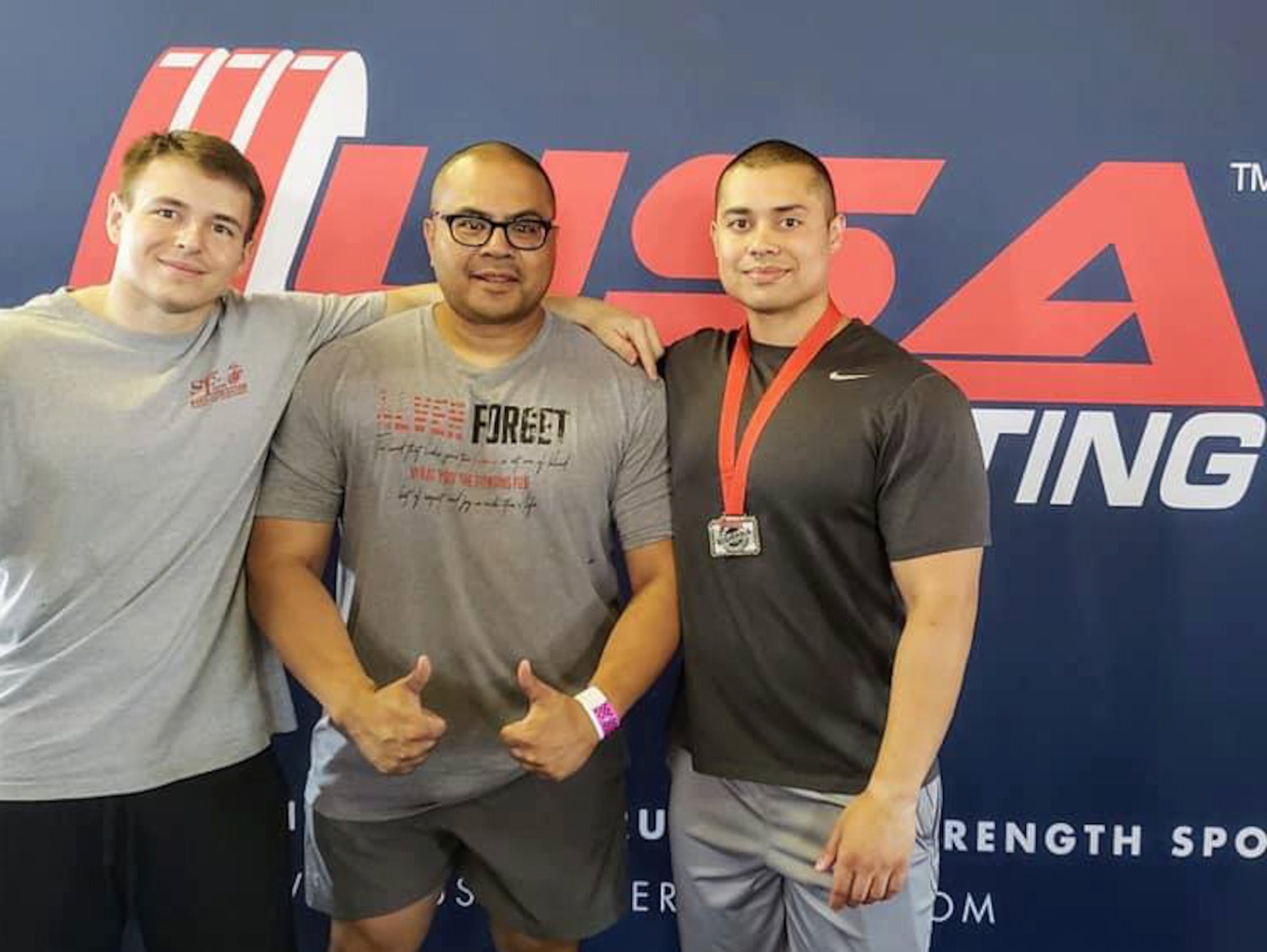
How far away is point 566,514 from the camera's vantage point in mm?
1617

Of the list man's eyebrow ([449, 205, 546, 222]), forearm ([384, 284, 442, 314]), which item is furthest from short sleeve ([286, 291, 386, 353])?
man's eyebrow ([449, 205, 546, 222])

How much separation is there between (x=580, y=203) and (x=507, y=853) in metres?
1.11

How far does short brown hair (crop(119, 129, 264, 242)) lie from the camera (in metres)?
1.50

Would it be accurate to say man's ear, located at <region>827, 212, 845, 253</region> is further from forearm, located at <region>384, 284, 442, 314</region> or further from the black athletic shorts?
the black athletic shorts

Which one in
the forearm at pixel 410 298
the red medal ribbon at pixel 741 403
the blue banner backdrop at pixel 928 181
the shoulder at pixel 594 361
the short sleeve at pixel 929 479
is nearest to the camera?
the short sleeve at pixel 929 479

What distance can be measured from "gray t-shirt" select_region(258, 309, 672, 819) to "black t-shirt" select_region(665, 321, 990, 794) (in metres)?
0.12

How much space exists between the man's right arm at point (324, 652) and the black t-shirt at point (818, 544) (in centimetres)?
42

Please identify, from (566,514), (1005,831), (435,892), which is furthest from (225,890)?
(1005,831)

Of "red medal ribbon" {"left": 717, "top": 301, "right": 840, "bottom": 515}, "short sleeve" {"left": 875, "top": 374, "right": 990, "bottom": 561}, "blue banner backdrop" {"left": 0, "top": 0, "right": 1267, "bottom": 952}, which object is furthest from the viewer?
"blue banner backdrop" {"left": 0, "top": 0, "right": 1267, "bottom": 952}

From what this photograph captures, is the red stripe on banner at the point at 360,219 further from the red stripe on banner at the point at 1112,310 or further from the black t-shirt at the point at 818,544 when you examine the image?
the red stripe on banner at the point at 1112,310

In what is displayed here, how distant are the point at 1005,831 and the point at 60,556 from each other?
168cm

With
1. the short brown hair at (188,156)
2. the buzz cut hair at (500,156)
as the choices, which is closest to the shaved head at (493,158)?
the buzz cut hair at (500,156)

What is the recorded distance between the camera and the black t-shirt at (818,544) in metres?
1.46

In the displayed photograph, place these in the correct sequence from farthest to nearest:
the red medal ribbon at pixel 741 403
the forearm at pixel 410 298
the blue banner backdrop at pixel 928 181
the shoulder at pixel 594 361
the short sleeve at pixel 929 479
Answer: the blue banner backdrop at pixel 928 181, the forearm at pixel 410 298, the shoulder at pixel 594 361, the red medal ribbon at pixel 741 403, the short sleeve at pixel 929 479
